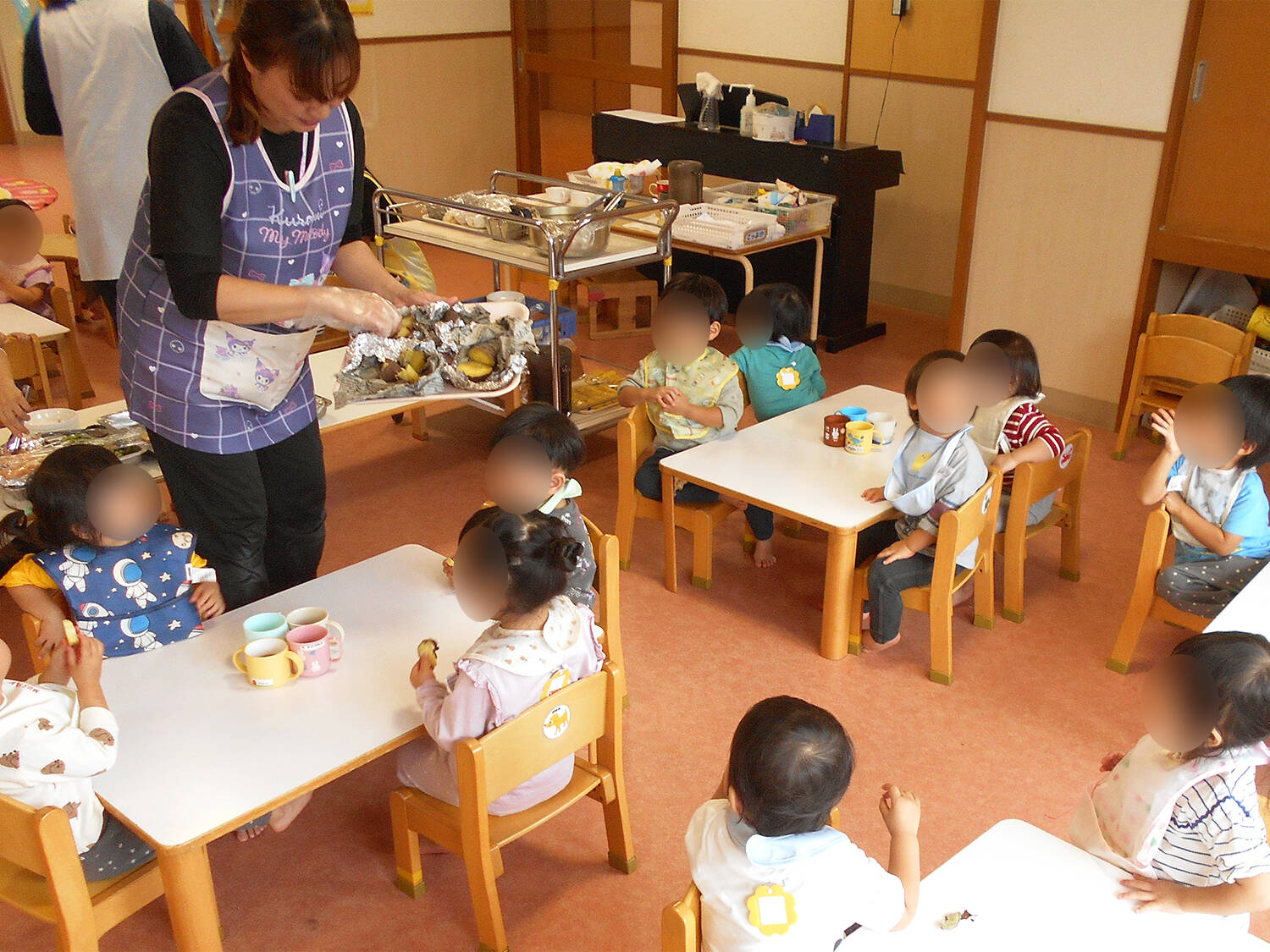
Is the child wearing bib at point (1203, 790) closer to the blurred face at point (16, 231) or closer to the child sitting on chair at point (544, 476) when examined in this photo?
the child sitting on chair at point (544, 476)

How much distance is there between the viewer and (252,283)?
1.85m

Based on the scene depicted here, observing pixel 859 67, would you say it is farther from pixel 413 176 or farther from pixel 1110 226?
pixel 413 176

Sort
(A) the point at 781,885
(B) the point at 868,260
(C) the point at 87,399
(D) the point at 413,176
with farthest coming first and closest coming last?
1. (D) the point at 413,176
2. (B) the point at 868,260
3. (C) the point at 87,399
4. (A) the point at 781,885

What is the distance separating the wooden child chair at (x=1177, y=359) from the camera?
3980 millimetres

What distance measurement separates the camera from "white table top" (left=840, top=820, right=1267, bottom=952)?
138cm

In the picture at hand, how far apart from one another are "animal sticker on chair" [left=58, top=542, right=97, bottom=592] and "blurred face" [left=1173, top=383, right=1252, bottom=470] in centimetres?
242

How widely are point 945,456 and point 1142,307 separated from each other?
202 cm

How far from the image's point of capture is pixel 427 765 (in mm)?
2037

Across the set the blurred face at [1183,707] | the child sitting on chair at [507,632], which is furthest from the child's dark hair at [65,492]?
the blurred face at [1183,707]

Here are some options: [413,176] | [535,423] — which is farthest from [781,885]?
[413,176]

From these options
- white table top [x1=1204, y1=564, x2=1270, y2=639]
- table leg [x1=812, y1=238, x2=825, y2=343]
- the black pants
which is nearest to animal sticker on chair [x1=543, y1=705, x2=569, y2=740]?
the black pants

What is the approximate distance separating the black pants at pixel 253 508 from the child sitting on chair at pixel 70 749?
43 cm

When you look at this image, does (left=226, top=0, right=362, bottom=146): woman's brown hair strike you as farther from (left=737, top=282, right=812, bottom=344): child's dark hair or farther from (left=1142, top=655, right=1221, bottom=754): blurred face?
(left=737, top=282, right=812, bottom=344): child's dark hair

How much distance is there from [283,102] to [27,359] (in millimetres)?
2915
